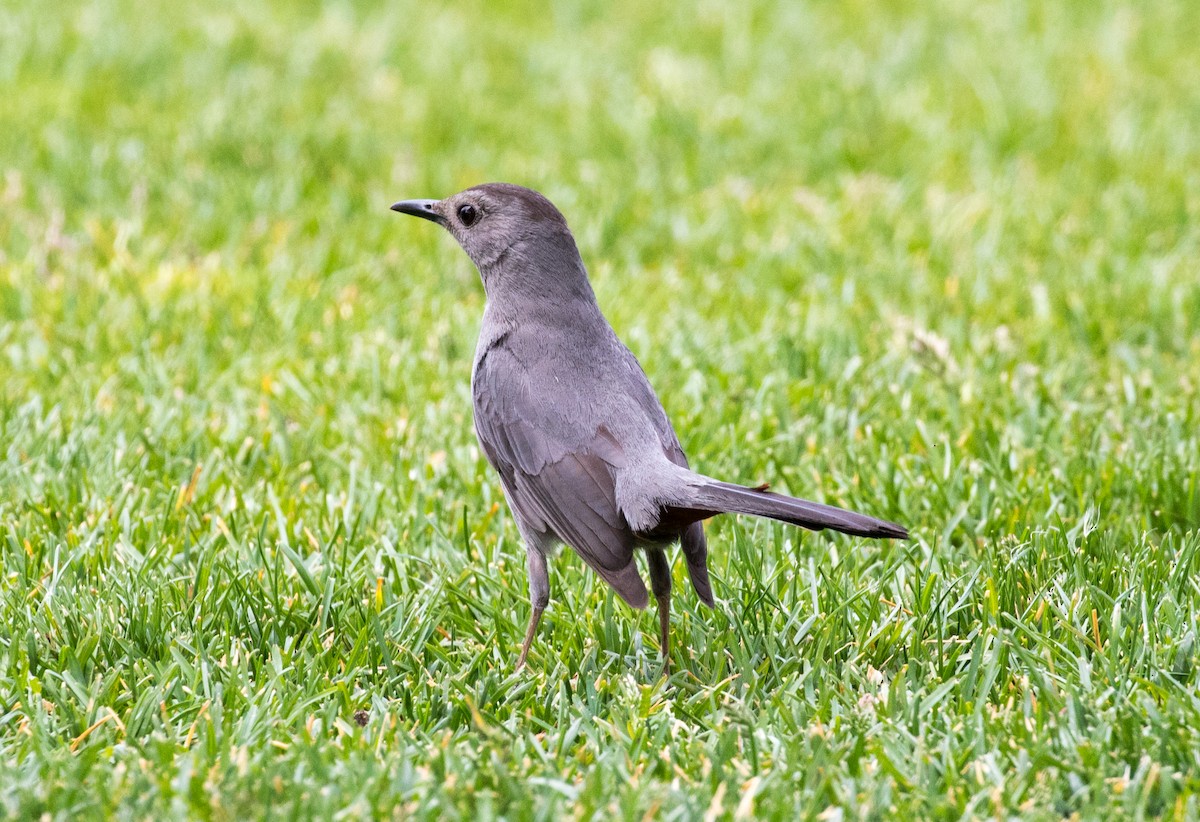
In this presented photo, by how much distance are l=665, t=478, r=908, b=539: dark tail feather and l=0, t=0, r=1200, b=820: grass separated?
1.64ft

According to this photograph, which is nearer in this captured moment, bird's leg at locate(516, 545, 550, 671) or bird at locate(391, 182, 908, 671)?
bird at locate(391, 182, 908, 671)

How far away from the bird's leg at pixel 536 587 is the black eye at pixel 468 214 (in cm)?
112

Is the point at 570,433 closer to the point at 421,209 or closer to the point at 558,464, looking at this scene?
the point at 558,464

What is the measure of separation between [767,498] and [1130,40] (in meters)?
8.50

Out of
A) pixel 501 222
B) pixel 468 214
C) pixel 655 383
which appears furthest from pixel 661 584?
pixel 655 383

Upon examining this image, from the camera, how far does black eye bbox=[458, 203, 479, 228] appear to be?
4.46 m

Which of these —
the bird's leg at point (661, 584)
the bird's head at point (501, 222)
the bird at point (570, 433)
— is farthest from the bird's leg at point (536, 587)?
the bird's head at point (501, 222)

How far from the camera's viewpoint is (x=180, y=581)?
13.1ft

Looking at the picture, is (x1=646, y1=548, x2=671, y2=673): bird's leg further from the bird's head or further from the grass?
the bird's head

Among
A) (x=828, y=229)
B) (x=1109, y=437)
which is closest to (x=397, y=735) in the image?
(x=1109, y=437)

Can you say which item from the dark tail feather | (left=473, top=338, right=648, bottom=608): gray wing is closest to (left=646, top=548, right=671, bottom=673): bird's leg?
(left=473, top=338, right=648, bottom=608): gray wing

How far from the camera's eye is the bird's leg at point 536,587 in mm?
3806

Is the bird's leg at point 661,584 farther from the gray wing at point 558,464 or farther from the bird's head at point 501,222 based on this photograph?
the bird's head at point 501,222

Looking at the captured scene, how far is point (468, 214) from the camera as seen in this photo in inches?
176
